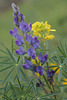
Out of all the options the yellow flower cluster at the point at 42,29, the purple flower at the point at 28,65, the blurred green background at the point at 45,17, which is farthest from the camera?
the blurred green background at the point at 45,17

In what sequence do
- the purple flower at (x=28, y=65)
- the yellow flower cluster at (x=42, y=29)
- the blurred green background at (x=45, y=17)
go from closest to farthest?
the purple flower at (x=28, y=65), the yellow flower cluster at (x=42, y=29), the blurred green background at (x=45, y=17)

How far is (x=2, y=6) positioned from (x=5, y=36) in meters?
2.51

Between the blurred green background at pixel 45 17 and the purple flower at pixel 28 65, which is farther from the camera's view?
the blurred green background at pixel 45 17

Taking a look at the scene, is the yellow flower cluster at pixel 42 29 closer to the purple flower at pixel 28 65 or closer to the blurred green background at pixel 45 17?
the purple flower at pixel 28 65

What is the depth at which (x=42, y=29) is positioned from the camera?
0.98 meters

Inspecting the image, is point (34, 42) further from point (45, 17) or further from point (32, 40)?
point (45, 17)

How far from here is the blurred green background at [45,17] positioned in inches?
144

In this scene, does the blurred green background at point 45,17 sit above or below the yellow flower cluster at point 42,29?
above

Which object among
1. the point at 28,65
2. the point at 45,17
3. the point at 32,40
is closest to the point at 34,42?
the point at 32,40

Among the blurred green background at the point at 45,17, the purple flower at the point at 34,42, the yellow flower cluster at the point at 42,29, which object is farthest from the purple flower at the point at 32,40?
the blurred green background at the point at 45,17

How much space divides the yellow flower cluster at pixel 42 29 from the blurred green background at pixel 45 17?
2.36m

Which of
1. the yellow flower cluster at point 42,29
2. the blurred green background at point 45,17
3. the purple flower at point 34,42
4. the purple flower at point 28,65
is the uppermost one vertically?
the blurred green background at point 45,17

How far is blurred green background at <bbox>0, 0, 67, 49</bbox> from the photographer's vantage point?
3.67m

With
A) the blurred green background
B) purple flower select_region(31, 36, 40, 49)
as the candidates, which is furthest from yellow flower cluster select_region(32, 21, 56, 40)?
the blurred green background
